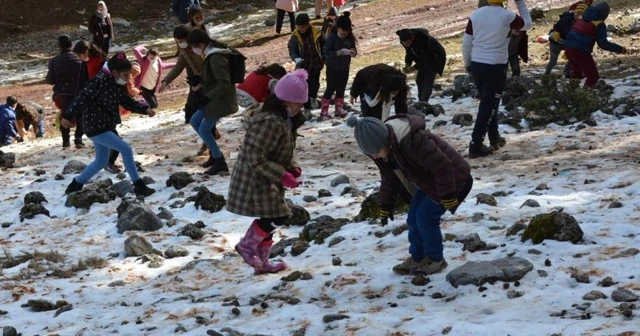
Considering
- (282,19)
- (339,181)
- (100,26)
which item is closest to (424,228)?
(339,181)

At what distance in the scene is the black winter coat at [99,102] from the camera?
1058 centimetres

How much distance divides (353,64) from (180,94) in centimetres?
390

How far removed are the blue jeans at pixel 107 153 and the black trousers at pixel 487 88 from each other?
13.6ft

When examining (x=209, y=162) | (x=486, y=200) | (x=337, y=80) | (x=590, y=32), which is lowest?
(x=209, y=162)

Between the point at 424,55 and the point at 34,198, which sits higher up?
the point at 424,55

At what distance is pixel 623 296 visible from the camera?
5.79 m

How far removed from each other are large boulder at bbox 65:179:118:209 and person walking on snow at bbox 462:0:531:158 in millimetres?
4496

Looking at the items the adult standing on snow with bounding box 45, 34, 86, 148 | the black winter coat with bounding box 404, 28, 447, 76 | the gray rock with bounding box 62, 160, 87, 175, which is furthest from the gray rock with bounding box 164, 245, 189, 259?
the black winter coat with bounding box 404, 28, 447, 76

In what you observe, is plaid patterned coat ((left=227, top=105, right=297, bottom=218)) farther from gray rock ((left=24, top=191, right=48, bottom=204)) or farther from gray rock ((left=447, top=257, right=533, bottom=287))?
gray rock ((left=24, top=191, right=48, bottom=204))

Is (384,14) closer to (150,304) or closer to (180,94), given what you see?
(180,94)

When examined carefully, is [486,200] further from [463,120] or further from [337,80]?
[337,80]

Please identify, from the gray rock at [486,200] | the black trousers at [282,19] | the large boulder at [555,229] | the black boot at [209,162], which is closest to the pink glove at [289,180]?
the large boulder at [555,229]

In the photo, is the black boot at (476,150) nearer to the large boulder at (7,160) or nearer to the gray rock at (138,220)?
the gray rock at (138,220)

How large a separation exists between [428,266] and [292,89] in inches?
67.3
